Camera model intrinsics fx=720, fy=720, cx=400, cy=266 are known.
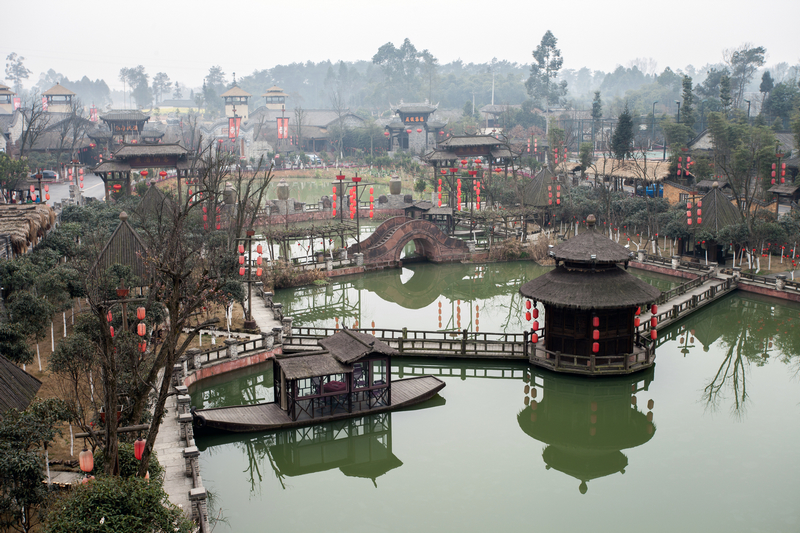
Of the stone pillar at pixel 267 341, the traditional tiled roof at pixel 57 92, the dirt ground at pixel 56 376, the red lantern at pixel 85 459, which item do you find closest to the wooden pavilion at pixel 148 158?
the dirt ground at pixel 56 376

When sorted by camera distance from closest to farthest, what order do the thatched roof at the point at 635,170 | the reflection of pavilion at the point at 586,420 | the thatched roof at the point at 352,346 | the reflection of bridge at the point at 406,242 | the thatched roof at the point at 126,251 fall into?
the reflection of pavilion at the point at 586,420 → the thatched roof at the point at 352,346 → the thatched roof at the point at 126,251 → the reflection of bridge at the point at 406,242 → the thatched roof at the point at 635,170

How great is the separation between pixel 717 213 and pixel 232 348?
25131 millimetres

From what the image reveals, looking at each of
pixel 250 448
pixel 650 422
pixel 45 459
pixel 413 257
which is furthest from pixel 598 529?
pixel 413 257

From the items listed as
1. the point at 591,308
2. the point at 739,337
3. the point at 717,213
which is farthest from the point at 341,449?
the point at 717,213

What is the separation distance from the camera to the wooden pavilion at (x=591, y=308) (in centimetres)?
2180

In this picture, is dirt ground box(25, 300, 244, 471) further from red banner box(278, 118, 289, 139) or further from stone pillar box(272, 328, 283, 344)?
red banner box(278, 118, 289, 139)

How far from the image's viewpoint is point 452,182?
53031mm

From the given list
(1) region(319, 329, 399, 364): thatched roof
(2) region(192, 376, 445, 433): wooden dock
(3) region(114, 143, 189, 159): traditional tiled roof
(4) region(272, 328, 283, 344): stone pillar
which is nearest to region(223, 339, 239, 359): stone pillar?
(4) region(272, 328, 283, 344): stone pillar

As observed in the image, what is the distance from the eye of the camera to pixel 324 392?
62.3ft

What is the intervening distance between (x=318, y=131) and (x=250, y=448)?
240 feet

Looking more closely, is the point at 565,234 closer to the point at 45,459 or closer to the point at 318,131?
the point at 45,459

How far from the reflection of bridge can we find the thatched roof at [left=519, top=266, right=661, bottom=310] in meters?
15.1

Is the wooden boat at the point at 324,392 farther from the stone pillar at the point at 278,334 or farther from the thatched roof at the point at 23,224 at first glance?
the thatched roof at the point at 23,224

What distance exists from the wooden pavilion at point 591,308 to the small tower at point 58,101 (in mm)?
86668
